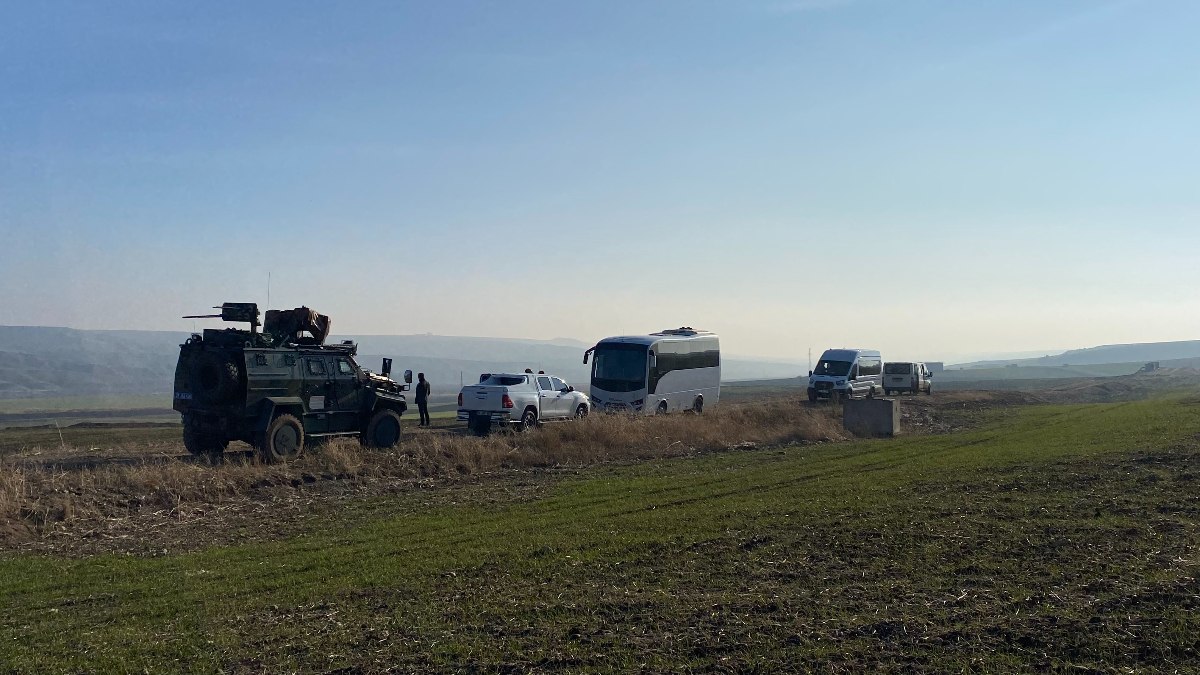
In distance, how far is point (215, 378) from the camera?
1981 cm

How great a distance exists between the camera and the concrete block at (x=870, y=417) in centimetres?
3130

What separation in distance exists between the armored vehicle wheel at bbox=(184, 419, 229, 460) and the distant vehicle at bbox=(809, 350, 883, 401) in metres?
29.4

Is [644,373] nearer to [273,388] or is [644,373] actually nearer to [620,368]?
[620,368]

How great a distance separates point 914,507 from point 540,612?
7267 millimetres

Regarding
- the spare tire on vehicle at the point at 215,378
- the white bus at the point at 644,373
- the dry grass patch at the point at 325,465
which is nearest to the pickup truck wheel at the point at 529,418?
the dry grass patch at the point at 325,465

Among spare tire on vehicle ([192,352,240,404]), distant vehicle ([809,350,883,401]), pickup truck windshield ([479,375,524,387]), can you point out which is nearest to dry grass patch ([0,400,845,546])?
spare tire on vehicle ([192,352,240,404])

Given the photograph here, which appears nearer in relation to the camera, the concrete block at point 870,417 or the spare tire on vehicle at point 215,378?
the spare tire on vehicle at point 215,378

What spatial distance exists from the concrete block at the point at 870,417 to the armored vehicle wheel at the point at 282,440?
18.8m

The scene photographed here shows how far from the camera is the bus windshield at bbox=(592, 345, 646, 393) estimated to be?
35.1 metres

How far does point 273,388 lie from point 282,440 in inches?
47.4

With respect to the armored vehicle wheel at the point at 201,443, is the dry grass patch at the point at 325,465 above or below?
below

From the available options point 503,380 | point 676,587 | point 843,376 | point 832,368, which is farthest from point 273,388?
point 832,368

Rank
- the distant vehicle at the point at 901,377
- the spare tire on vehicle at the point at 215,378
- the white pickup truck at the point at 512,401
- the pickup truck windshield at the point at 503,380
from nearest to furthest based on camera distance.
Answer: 1. the spare tire on vehicle at the point at 215,378
2. the white pickup truck at the point at 512,401
3. the pickup truck windshield at the point at 503,380
4. the distant vehicle at the point at 901,377

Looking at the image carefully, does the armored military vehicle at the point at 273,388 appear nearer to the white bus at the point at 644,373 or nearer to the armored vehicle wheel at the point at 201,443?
the armored vehicle wheel at the point at 201,443
